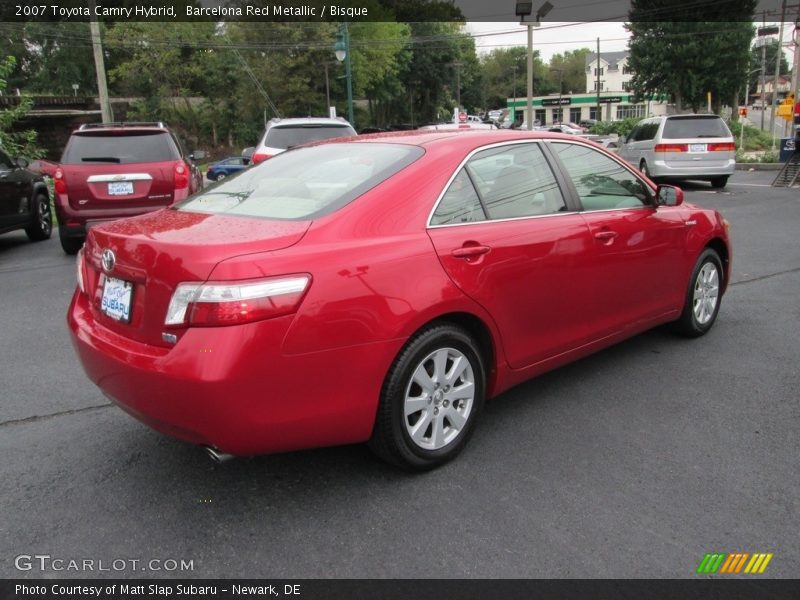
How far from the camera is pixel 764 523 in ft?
8.77

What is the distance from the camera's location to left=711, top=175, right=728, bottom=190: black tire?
49.9 ft

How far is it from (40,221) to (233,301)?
9281 mm

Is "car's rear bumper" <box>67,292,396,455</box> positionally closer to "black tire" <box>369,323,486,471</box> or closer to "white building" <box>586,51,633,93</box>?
"black tire" <box>369,323,486,471</box>

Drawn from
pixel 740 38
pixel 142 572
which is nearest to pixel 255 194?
pixel 142 572

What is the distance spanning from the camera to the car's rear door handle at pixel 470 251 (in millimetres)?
3066

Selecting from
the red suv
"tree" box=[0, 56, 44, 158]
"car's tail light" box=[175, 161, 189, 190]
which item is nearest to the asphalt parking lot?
the red suv

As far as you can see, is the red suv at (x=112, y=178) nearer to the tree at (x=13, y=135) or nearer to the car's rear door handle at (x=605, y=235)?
the car's rear door handle at (x=605, y=235)

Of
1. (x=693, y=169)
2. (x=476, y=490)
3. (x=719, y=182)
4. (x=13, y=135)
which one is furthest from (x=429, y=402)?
(x=13, y=135)

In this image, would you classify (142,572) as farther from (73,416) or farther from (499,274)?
(499,274)

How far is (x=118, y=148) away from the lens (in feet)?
27.0

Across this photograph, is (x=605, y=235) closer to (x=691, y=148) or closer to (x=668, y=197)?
(x=668, y=197)

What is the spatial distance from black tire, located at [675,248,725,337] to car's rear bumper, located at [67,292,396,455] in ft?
9.39

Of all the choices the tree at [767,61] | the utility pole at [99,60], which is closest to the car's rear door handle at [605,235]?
the utility pole at [99,60]

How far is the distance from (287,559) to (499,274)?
1590 millimetres
